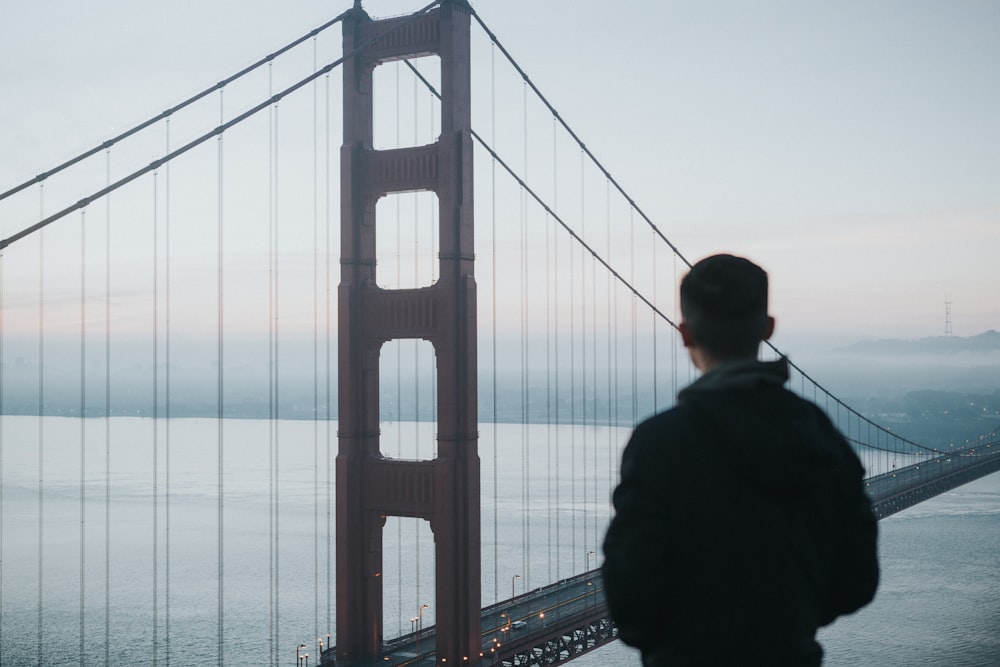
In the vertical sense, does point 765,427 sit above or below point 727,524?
above

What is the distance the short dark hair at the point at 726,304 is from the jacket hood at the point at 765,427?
0.06 meters

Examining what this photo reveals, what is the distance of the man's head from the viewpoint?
177 cm

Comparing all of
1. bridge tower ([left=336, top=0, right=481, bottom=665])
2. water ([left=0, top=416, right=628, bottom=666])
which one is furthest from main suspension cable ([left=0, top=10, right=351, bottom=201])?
water ([left=0, top=416, right=628, bottom=666])

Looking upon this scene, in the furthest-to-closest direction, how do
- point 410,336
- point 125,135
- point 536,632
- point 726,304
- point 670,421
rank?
point 536,632 → point 410,336 → point 125,135 → point 726,304 → point 670,421

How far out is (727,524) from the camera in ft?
5.35

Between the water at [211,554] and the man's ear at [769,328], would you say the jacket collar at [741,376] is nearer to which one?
the man's ear at [769,328]

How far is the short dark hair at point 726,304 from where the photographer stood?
69.7 inches

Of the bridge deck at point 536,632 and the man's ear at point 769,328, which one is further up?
the man's ear at point 769,328

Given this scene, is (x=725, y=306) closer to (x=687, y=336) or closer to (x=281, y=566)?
(x=687, y=336)

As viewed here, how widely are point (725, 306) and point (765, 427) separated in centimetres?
25

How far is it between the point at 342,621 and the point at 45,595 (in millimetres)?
35680

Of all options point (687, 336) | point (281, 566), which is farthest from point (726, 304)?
point (281, 566)

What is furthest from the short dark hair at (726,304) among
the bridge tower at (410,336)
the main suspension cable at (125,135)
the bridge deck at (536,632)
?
the bridge deck at (536,632)

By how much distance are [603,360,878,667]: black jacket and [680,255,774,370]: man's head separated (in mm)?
74
